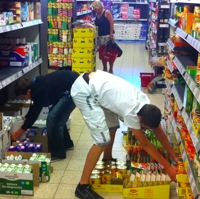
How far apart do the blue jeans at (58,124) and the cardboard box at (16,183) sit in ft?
2.76

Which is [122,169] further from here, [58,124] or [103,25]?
[103,25]

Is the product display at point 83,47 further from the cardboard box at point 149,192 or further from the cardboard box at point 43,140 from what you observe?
the cardboard box at point 149,192

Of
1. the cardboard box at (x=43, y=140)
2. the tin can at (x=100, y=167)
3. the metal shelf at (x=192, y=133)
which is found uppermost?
the metal shelf at (x=192, y=133)

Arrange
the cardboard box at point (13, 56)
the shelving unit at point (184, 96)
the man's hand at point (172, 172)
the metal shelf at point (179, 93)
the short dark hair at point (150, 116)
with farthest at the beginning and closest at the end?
the cardboard box at point (13, 56) < the metal shelf at point (179, 93) < the man's hand at point (172, 172) < the short dark hair at point (150, 116) < the shelving unit at point (184, 96)

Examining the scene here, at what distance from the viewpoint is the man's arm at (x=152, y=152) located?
3111 mm

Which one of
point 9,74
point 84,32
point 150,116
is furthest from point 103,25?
point 150,116

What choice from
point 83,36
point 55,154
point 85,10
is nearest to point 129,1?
point 85,10

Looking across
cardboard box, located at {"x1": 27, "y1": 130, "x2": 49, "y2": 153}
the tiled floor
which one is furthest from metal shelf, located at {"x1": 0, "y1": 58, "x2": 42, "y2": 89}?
the tiled floor

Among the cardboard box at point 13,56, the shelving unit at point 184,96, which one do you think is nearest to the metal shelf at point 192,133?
the shelving unit at point 184,96

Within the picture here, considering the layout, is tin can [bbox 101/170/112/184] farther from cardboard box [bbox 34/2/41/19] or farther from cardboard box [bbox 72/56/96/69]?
cardboard box [bbox 72/56/96/69]

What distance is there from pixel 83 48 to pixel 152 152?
5596 millimetres

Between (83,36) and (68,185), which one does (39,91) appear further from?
(83,36)

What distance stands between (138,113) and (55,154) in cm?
151

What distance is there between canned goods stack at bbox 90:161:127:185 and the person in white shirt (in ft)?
0.53
